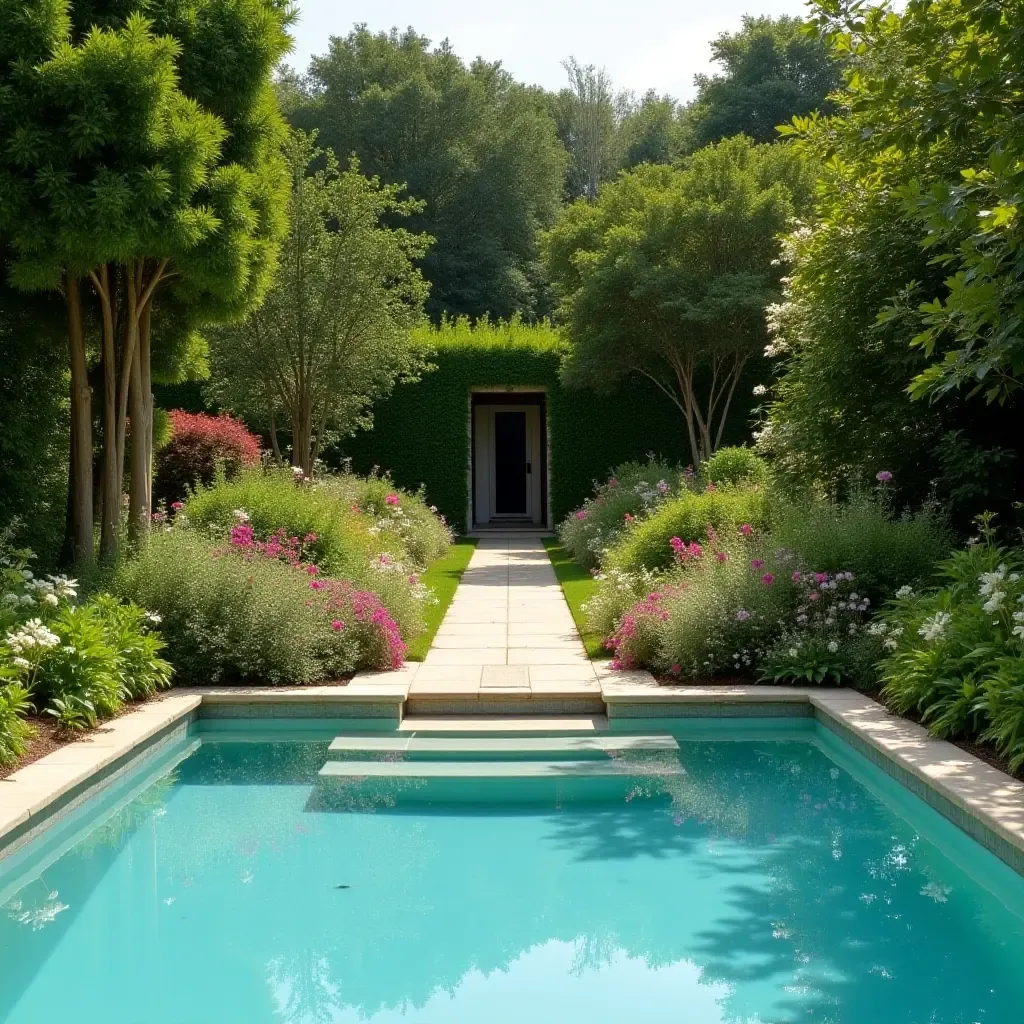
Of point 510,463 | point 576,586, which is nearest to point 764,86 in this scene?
point 510,463

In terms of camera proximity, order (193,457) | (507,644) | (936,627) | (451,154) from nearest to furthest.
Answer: (936,627) < (507,644) < (193,457) < (451,154)

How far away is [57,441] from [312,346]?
5.28 meters

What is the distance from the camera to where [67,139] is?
7.86 m

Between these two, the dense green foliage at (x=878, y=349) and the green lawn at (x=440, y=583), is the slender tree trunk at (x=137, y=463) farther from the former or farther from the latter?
the dense green foliage at (x=878, y=349)

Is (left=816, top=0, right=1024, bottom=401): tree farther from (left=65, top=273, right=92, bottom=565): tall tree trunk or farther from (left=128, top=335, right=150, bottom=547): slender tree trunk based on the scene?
(left=65, top=273, right=92, bottom=565): tall tree trunk

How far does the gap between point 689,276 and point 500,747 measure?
11.2m

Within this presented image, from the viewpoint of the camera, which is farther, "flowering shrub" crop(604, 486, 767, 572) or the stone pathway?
"flowering shrub" crop(604, 486, 767, 572)

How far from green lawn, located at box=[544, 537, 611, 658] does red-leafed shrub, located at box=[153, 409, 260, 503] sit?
3.92 meters

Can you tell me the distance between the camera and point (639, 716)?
734 centimetres

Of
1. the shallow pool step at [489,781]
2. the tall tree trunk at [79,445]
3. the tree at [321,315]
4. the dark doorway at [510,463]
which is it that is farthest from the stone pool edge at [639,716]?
the dark doorway at [510,463]

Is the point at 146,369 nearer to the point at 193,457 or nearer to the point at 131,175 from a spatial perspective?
the point at 131,175

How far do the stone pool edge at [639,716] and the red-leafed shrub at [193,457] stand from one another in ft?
23.1

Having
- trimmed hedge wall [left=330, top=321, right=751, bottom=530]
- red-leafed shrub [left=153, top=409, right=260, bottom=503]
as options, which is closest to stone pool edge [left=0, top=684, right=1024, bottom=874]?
red-leafed shrub [left=153, top=409, right=260, bottom=503]

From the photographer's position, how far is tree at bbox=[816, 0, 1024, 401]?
15.6 feet
